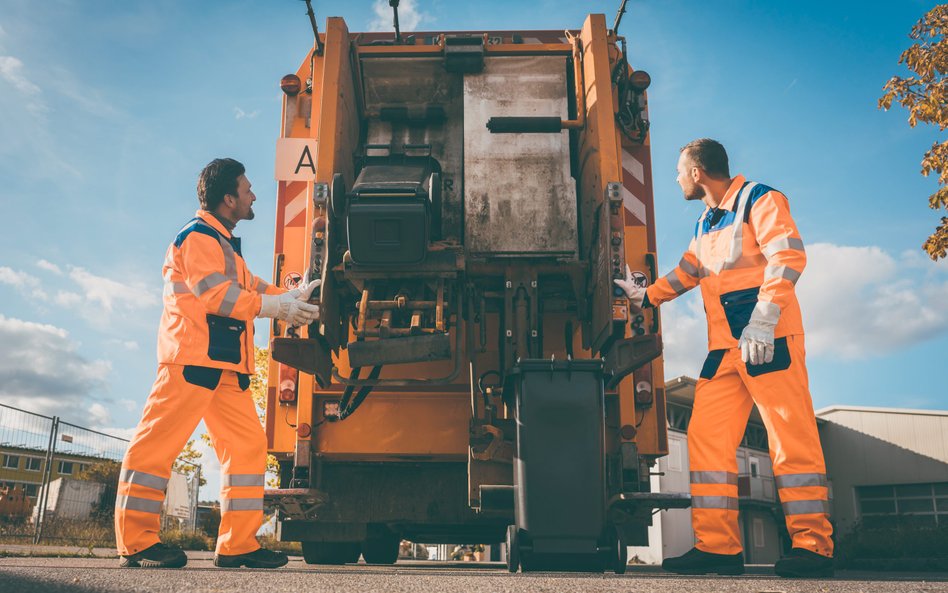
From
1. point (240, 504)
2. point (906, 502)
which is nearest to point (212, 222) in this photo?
point (240, 504)

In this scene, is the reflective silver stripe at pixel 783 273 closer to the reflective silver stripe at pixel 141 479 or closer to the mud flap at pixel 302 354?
the mud flap at pixel 302 354

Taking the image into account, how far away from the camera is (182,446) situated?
133 inches

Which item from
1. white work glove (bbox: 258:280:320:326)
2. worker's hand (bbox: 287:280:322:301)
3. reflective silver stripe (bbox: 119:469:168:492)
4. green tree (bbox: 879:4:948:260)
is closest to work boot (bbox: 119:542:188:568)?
reflective silver stripe (bbox: 119:469:168:492)

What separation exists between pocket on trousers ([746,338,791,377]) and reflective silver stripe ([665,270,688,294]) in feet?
2.46

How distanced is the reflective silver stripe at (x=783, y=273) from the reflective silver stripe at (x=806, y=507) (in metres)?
0.88

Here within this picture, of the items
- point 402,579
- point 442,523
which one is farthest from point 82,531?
point 402,579

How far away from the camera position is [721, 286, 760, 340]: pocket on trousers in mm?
3436

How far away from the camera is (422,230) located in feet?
12.7

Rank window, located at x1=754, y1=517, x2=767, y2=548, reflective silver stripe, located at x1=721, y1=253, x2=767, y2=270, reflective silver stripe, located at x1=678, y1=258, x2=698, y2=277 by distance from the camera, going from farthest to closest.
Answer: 1. window, located at x1=754, y1=517, x2=767, y2=548
2. reflective silver stripe, located at x1=678, y1=258, x2=698, y2=277
3. reflective silver stripe, located at x1=721, y1=253, x2=767, y2=270

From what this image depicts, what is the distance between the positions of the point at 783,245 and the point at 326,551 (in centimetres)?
329

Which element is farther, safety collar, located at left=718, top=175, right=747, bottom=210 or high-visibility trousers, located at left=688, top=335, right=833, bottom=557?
safety collar, located at left=718, top=175, right=747, bottom=210

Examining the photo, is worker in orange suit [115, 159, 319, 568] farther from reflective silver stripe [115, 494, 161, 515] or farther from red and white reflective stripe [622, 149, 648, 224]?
red and white reflective stripe [622, 149, 648, 224]

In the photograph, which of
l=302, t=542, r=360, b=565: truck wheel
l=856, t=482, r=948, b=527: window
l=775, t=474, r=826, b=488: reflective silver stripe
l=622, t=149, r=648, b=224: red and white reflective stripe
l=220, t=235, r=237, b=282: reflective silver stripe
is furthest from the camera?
l=856, t=482, r=948, b=527: window

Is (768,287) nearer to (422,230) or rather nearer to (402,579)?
(422,230)
